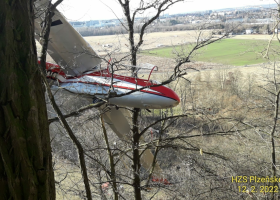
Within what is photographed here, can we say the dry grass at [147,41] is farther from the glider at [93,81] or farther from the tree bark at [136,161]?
the tree bark at [136,161]

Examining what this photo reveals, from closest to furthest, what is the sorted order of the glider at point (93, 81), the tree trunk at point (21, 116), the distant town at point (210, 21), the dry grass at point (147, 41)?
the tree trunk at point (21, 116) → the dry grass at point (147, 41) → the distant town at point (210, 21) → the glider at point (93, 81)

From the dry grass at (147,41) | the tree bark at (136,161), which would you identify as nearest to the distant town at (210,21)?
the dry grass at (147,41)

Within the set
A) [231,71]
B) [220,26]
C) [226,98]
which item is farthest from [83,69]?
[231,71]

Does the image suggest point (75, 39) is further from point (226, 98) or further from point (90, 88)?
point (226, 98)

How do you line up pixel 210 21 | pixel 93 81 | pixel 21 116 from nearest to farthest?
pixel 21 116 → pixel 210 21 → pixel 93 81

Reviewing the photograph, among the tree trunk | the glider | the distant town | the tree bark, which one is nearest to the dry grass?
the distant town

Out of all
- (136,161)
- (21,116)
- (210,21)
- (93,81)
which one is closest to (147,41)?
(210,21)

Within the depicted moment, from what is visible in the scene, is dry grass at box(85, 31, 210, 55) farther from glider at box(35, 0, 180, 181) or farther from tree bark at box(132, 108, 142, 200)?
tree bark at box(132, 108, 142, 200)

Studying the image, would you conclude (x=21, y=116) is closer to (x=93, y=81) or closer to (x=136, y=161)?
(x=136, y=161)
